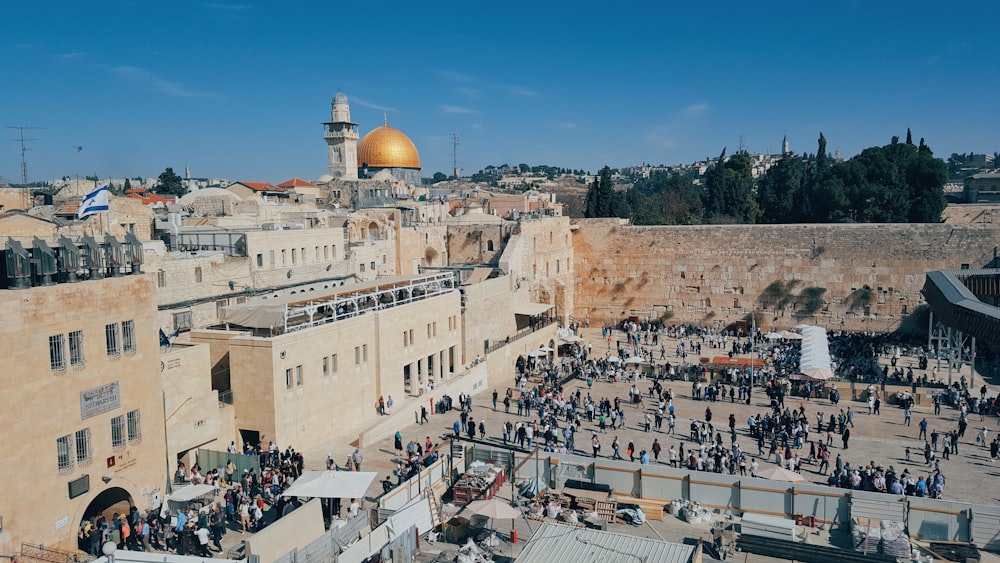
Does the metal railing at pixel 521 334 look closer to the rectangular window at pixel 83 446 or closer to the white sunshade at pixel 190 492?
the white sunshade at pixel 190 492

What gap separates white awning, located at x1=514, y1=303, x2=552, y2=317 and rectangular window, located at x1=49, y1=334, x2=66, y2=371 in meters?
20.5

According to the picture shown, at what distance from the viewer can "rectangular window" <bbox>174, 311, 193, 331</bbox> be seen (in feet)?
66.5

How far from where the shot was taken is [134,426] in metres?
14.3

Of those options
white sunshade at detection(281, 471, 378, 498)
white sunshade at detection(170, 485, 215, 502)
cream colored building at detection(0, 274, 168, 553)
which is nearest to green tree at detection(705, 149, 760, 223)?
white sunshade at detection(281, 471, 378, 498)

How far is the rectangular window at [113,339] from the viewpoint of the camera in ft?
45.4

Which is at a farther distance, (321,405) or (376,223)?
(376,223)

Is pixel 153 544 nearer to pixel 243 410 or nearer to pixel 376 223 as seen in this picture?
pixel 243 410

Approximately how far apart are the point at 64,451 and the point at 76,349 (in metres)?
1.73

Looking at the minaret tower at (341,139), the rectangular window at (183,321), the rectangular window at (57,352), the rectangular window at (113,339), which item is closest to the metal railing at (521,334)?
the rectangular window at (183,321)

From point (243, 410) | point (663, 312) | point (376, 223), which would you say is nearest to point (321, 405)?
point (243, 410)

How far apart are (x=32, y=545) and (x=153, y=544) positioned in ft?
6.19

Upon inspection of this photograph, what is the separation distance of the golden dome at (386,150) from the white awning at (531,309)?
1118 inches

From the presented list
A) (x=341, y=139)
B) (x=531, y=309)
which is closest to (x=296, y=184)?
(x=341, y=139)

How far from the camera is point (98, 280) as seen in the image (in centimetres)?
1363
